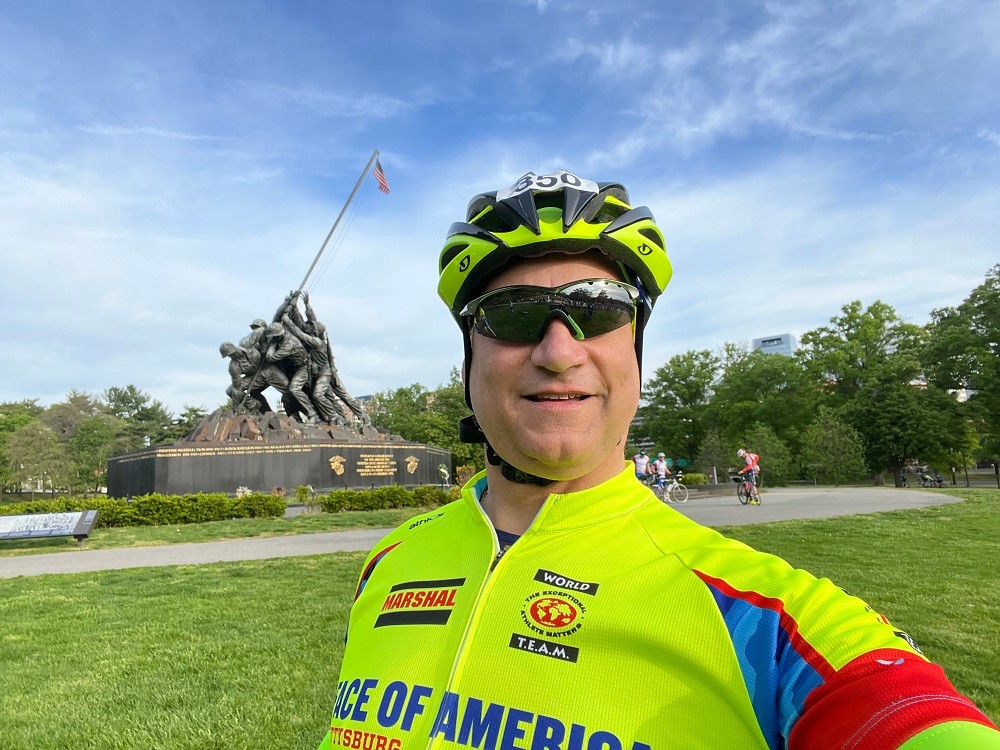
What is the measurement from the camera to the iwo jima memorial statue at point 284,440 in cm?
2397

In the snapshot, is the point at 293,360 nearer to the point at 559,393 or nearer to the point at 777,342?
the point at 559,393

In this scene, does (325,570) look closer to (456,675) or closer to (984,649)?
(984,649)

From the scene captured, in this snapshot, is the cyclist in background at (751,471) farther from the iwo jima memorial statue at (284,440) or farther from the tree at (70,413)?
the tree at (70,413)

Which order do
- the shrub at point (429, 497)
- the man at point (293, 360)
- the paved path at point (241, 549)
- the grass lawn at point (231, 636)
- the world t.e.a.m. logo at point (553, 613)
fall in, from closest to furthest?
the world t.e.a.m. logo at point (553, 613) → the grass lawn at point (231, 636) → the paved path at point (241, 549) → the shrub at point (429, 497) → the man at point (293, 360)

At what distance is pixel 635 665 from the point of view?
119cm

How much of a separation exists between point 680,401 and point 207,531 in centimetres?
4396

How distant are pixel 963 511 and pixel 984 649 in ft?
38.8

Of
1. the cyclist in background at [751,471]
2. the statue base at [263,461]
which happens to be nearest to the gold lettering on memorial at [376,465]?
the statue base at [263,461]

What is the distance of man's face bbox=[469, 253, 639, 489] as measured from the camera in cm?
146

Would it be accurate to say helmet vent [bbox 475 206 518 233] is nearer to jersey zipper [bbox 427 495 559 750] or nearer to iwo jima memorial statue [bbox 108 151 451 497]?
jersey zipper [bbox 427 495 559 750]

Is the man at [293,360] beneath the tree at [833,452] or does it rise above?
above

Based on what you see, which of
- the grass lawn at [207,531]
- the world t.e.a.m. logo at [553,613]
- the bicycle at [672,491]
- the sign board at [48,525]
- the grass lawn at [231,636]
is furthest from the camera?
the bicycle at [672,491]

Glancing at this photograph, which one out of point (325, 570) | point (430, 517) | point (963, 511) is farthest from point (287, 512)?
point (430, 517)

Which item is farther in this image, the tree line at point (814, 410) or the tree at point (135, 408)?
the tree at point (135, 408)
